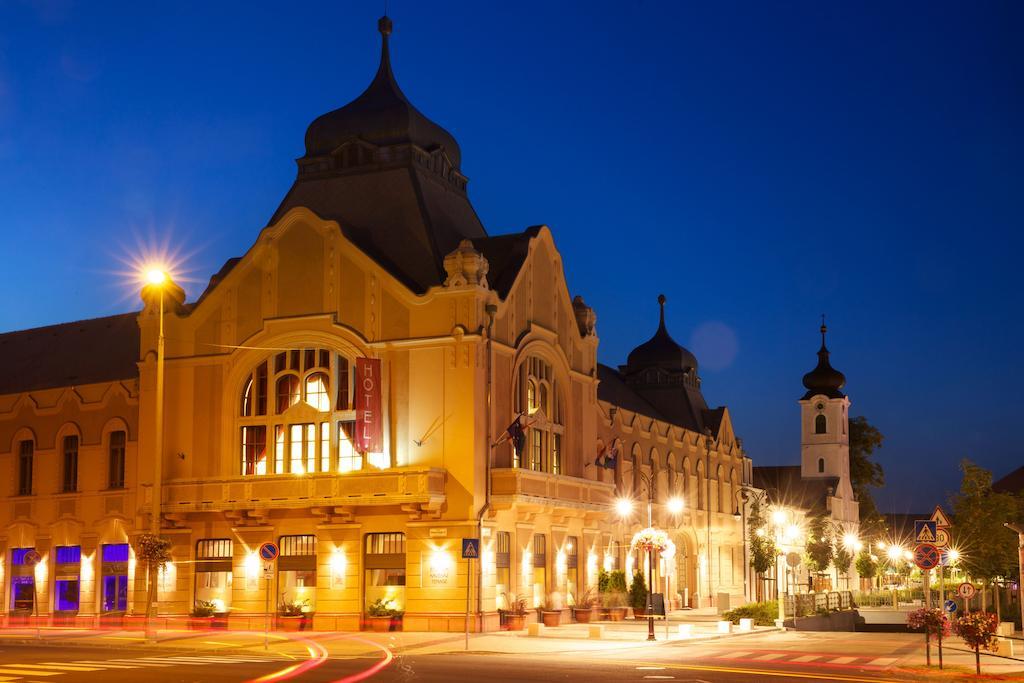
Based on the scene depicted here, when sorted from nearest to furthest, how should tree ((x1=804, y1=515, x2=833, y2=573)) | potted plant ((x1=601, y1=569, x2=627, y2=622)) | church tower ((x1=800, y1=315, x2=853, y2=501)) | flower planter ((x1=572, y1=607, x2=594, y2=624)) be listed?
1. flower planter ((x1=572, y1=607, x2=594, y2=624))
2. potted plant ((x1=601, y1=569, x2=627, y2=622))
3. tree ((x1=804, y1=515, x2=833, y2=573))
4. church tower ((x1=800, y1=315, x2=853, y2=501))

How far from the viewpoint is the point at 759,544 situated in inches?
3307

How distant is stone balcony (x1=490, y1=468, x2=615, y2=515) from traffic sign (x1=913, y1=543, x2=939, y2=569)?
758 inches

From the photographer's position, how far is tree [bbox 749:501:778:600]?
267ft

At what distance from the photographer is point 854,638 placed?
133ft

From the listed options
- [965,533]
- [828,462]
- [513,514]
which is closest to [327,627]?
[513,514]

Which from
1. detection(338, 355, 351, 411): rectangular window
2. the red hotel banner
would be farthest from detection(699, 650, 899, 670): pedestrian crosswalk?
detection(338, 355, 351, 411): rectangular window

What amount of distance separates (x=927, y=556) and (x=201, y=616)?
27897 mm

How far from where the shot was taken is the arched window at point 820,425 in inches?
4975

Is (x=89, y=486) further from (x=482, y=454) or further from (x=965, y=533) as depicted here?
(x=965, y=533)

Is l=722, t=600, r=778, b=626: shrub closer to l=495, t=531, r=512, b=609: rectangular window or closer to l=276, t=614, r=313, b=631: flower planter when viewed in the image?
l=495, t=531, r=512, b=609: rectangular window

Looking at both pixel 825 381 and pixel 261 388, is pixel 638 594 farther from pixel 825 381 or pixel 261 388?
pixel 825 381

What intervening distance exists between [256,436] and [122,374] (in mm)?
10440

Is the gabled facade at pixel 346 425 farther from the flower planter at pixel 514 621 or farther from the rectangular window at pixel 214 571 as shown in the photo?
the flower planter at pixel 514 621

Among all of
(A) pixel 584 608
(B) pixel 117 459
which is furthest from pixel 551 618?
(B) pixel 117 459
